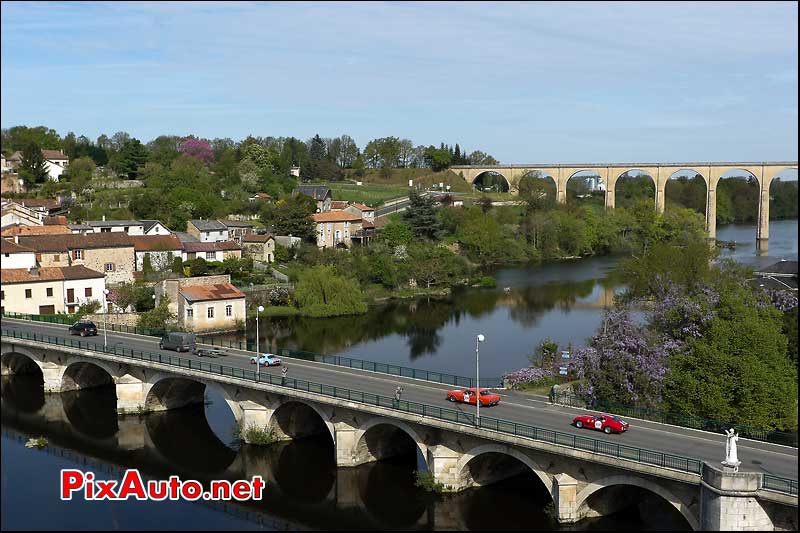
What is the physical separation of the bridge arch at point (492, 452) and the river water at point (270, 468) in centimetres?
56

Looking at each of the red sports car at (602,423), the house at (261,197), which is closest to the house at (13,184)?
the house at (261,197)

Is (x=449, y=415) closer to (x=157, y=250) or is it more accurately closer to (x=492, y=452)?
(x=492, y=452)

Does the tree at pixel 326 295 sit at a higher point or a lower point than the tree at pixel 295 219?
lower

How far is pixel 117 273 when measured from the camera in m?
75.5

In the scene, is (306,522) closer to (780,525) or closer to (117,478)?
(117,478)

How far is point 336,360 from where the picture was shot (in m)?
49.2

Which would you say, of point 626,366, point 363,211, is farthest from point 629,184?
point 626,366

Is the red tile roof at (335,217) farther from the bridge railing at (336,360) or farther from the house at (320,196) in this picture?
the bridge railing at (336,360)

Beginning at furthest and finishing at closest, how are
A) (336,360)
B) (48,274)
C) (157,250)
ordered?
(157,250) → (48,274) → (336,360)

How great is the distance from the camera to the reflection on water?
1244 inches

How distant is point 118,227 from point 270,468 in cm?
5165

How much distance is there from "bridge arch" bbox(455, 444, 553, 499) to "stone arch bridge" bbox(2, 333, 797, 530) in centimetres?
4

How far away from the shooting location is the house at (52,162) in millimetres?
114688

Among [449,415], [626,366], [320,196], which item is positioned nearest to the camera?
[449,415]
